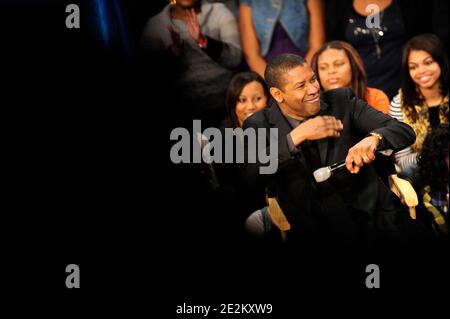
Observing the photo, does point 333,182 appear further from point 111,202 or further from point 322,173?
point 111,202

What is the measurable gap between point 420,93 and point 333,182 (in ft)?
2.01

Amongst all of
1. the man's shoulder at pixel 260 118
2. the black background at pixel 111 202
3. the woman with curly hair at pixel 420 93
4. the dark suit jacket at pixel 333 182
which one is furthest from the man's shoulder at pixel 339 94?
the black background at pixel 111 202

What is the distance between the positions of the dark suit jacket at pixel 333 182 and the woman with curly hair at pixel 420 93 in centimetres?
29

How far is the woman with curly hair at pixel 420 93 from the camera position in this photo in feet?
9.98

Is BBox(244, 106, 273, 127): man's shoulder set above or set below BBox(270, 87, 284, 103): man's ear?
below

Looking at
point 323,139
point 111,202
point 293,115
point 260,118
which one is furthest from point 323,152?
point 111,202

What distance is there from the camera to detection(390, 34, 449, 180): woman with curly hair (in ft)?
9.98

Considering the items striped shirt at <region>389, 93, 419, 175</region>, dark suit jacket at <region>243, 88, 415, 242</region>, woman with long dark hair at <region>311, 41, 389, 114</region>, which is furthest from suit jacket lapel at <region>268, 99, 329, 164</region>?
striped shirt at <region>389, 93, 419, 175</region>

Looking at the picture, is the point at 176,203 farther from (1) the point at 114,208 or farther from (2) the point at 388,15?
(2) the point at 388,15

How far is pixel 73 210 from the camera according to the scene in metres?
3.04

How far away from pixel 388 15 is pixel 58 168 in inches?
63.1

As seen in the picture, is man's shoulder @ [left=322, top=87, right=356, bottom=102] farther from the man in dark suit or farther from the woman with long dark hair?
the woman with long dark hair

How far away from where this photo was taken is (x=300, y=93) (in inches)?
107

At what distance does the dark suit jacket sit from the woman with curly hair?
0.29 m
